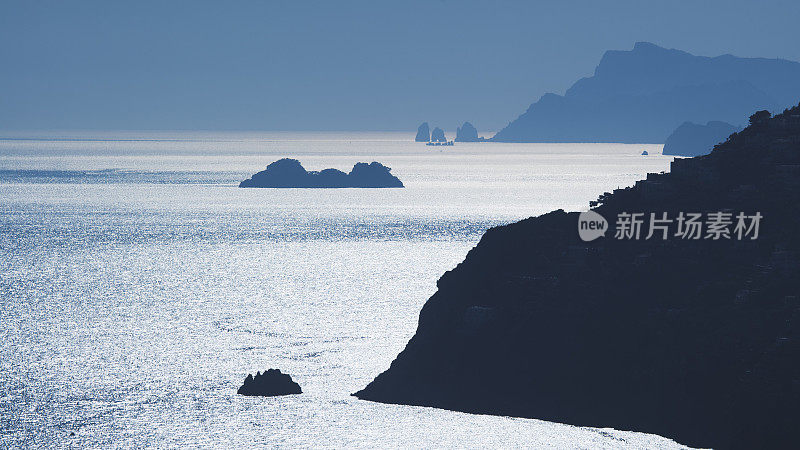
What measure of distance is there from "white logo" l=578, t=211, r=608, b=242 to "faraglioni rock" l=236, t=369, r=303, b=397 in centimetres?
1957

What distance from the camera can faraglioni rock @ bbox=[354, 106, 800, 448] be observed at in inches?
2050

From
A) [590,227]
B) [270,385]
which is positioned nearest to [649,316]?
[590,227]

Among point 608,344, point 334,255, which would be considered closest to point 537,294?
point 608,344

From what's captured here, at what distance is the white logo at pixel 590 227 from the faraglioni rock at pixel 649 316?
1.32 ft

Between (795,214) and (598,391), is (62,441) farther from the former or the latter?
(795,214)

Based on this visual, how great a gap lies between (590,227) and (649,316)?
6.54 metres

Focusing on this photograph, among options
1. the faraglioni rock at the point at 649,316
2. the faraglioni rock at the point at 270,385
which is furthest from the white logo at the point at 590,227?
the faraglioni rock at the point at 270,385

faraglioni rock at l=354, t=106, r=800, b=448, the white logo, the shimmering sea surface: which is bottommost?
the shimmering sea surface

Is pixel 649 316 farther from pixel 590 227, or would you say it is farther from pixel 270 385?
pixel 270 385

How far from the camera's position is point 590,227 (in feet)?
197

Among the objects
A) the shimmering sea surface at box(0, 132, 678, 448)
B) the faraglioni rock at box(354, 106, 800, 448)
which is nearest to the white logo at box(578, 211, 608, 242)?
the faraglioni rock at box(354, 106, 800, 448)

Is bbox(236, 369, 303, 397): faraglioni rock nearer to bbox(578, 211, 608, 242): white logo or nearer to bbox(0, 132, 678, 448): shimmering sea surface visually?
bbox(0, 132, 678, 448): shimmering sea surface

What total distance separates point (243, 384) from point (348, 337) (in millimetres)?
20180

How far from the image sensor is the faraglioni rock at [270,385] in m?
63.7
